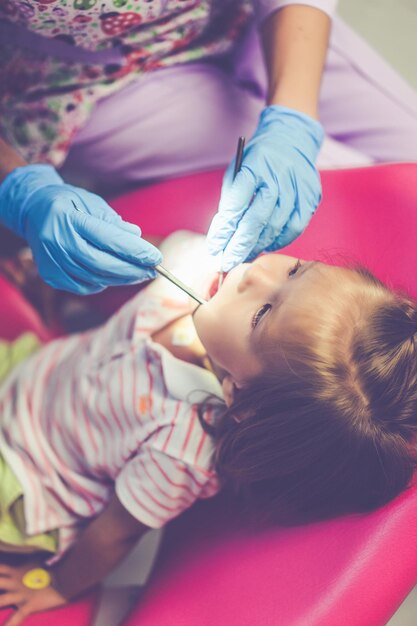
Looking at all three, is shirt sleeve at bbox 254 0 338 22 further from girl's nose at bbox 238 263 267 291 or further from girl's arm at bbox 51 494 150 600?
girl's arm at bbox 51 494 150 600

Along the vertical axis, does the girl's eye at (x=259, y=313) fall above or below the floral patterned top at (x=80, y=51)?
below

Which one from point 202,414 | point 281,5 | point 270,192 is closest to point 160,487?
point 202,414

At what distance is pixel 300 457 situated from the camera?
26.5 inches

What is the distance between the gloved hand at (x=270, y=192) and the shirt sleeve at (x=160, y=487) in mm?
250

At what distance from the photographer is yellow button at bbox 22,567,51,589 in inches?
33.7

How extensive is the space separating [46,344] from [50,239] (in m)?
0.40

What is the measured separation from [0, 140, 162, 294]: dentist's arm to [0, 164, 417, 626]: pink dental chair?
0.24 meters

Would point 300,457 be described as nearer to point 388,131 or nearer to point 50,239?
point 50,239

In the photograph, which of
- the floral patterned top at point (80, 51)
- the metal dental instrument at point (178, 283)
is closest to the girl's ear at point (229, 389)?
→ the metal dental instrument at point (178, 283)

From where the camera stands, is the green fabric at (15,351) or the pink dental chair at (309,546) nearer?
the pink dental chair at (309,546)

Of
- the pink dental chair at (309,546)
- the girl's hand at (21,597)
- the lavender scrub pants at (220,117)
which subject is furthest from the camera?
the lavender scrub pants at (220,117)

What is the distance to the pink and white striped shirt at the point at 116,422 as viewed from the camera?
0.75 metres

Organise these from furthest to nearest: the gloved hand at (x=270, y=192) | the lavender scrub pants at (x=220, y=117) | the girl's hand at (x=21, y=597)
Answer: the lavender scrub pants at (x=220, y=117) < the girl's hand at (x=21, y=597) < the gloved hand at (x=270, y=192)

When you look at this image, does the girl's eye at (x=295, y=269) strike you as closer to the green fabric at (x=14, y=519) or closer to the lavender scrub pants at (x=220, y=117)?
the lavender scrub pants at (x=220, y=117)
